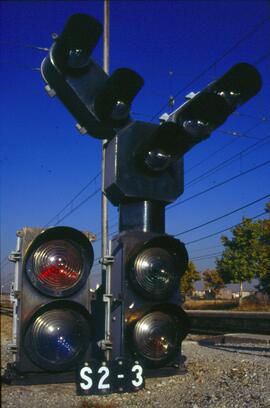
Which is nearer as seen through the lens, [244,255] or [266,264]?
[266,264]

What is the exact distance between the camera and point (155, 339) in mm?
3418

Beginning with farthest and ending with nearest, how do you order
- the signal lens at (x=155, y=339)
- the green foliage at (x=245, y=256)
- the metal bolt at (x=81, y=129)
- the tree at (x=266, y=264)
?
the green foliage at (x=245, y=256), the tree at (x=266, y=264), the metal bolt at (x=81, y=129), the signal lens at (x=155, y=339)

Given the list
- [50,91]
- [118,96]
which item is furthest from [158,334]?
[50,91]

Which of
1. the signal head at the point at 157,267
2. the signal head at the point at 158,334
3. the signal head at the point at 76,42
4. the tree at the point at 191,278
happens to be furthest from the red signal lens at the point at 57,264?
the tree at the point at 191,278

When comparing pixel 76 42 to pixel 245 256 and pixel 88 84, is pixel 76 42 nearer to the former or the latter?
pixel 88 84

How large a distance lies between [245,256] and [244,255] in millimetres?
113

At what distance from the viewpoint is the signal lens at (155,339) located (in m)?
3.38

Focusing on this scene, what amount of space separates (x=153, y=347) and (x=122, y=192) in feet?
3.75

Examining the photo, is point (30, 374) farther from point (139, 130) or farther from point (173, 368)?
point (139, 130)

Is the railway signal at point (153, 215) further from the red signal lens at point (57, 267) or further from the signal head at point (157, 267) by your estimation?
the red signal lens at point (57, 267)

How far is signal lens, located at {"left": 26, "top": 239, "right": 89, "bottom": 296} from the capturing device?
3.10 metres

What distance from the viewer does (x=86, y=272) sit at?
3240 millimetres

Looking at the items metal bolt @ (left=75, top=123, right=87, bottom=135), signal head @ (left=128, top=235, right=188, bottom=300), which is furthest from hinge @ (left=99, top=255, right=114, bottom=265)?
metal bolt @ (left=75, top=123, right=87, bottom=135)

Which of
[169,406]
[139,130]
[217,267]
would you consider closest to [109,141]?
[139,130]
